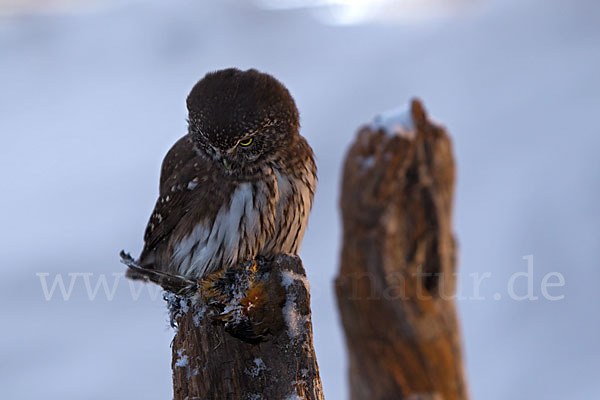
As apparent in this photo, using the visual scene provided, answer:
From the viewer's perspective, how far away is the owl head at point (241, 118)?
2.49m

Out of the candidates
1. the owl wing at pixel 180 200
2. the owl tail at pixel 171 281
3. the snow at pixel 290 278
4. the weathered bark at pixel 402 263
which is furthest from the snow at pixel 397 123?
the owl wing at pixel 180 200

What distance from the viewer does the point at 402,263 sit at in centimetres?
131

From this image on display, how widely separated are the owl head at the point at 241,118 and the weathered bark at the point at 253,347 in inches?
24.1

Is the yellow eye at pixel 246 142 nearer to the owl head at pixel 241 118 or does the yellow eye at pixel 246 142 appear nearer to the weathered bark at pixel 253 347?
the owl head at pixel 241 118

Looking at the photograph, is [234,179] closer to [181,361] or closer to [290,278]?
[290,278]

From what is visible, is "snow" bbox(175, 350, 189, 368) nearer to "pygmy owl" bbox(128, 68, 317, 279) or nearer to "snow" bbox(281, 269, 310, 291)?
"snow" bbox(281, 269, 310, 291)

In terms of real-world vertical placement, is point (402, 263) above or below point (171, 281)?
below

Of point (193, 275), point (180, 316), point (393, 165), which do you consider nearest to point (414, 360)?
point (393, 165)

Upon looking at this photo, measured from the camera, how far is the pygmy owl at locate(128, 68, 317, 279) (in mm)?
2533

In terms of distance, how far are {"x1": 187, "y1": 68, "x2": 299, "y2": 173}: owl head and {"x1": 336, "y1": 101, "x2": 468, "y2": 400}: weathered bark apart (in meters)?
1.24

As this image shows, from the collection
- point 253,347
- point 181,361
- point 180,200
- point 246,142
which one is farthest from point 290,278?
point 180,200

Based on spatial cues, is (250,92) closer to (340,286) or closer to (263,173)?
(263,173)

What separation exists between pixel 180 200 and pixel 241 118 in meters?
0.64

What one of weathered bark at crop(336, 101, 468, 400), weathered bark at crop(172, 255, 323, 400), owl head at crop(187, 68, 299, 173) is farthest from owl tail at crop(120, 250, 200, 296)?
weathered bark at crop(336, 101, 468, 400)
